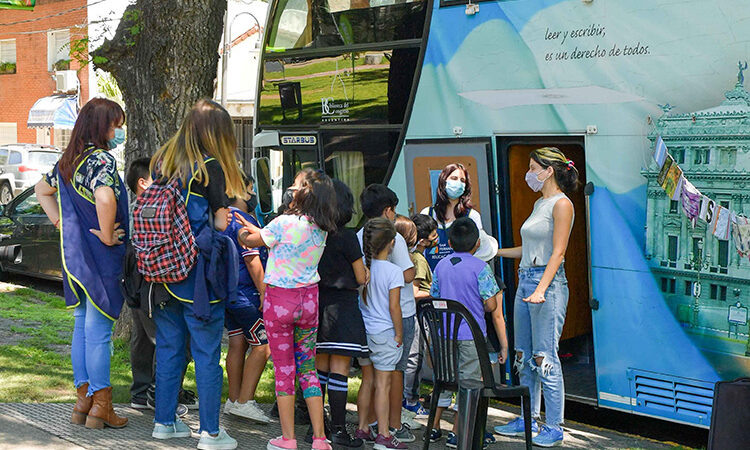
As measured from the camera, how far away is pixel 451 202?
6.50 metres

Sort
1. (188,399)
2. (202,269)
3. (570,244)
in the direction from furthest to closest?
(570,244)
(188,399)
(202,269)

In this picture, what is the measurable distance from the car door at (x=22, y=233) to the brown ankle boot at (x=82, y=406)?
Result: 7327 millimetres

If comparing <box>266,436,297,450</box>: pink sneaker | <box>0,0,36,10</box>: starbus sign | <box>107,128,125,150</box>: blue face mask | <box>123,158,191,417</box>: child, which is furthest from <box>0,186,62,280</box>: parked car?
<box>266,436,297,450</box>: pink sneaker

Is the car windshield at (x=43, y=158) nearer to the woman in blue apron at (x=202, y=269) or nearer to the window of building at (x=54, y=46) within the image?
the window of building at (x=54, y=46)

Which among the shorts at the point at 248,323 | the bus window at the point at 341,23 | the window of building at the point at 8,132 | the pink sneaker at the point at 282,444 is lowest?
the pink sneaker at the point at 282,444

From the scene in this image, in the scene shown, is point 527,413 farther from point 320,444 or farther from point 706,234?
point 706,234

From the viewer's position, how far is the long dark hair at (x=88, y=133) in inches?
215

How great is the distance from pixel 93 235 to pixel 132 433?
1.21 m

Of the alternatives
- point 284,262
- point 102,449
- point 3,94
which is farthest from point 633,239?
point 3,94

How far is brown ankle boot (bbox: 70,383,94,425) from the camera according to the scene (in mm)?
5648

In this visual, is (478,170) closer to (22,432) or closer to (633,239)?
(633,239)

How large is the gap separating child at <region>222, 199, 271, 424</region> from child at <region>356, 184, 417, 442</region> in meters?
0.67

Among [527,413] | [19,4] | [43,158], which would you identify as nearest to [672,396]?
[527,413]

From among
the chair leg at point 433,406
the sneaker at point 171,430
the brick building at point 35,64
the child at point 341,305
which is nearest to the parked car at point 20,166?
the brick building at point 35,64
